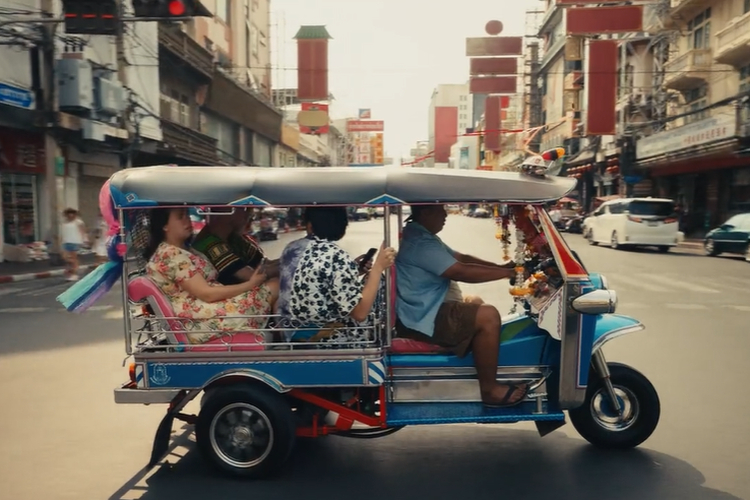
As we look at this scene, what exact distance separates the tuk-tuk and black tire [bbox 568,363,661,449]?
0.05ft

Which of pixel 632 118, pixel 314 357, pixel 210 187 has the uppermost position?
pixel 632 118

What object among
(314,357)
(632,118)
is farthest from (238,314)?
(632,118)

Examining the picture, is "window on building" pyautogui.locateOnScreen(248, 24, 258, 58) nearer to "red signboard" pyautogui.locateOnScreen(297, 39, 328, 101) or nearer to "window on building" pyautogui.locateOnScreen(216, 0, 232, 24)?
"window on building" pyautogui.locateOnScreen(216, 0, 232, 24)

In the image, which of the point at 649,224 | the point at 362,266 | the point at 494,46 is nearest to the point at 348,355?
the point at 362,266

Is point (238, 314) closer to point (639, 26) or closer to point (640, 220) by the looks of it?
point (640, 220)

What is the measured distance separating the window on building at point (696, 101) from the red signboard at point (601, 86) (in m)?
3.79

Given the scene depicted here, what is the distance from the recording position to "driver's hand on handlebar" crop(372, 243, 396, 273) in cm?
387

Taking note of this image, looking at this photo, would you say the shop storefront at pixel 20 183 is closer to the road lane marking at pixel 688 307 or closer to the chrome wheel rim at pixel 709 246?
the road lane marking at pixel 688 307

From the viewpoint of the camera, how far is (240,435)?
13.2 ft

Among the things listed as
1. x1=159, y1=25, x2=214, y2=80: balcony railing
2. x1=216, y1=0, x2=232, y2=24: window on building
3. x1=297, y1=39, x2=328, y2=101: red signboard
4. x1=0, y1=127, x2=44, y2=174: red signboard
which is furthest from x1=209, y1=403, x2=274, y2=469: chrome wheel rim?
x1=216, y1=0, x2=232, y2=24: window on building

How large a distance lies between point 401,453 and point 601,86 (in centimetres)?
2665

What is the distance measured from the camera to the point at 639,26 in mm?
27047

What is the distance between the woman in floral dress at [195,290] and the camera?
13.4 feet

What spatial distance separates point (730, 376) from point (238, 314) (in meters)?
4.72
